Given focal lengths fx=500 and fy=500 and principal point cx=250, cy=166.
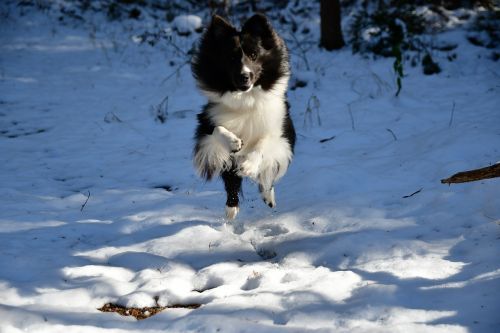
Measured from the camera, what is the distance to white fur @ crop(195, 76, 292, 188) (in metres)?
4.24

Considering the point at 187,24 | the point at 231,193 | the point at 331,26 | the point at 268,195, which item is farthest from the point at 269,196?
the point at 187,24

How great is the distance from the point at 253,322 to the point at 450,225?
1.96 meters

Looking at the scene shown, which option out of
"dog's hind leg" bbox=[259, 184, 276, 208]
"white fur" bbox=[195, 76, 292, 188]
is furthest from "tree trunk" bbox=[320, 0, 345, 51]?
"dog's hind leg" bbox=[259, 184, 276, 208]

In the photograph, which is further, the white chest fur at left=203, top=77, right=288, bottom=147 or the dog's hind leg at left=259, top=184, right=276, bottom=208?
the dog's hind leg at left=259, top=184, right=276, bottom=208

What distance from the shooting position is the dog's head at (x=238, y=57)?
418cm

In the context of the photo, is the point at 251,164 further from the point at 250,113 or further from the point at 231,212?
the point at 231,212

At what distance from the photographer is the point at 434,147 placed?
5.32m

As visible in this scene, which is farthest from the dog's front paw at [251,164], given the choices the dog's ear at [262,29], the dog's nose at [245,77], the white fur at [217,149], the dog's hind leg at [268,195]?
the dog's ear at [262,29]

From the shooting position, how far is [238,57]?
164 inches

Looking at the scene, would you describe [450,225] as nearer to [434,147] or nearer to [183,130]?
[434,147]

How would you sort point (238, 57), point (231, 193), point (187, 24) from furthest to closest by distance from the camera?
point (187, 24) → point (231, 193) → point (238, 57)

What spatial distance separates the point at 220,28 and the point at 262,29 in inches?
14.2

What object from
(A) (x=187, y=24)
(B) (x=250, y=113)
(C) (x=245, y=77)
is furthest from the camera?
(A) (x=187, y=24)

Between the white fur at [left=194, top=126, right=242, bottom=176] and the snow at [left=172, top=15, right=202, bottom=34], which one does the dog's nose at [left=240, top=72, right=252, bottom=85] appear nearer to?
the white fur at [left=194, top=126, right=242, bottom=176]
